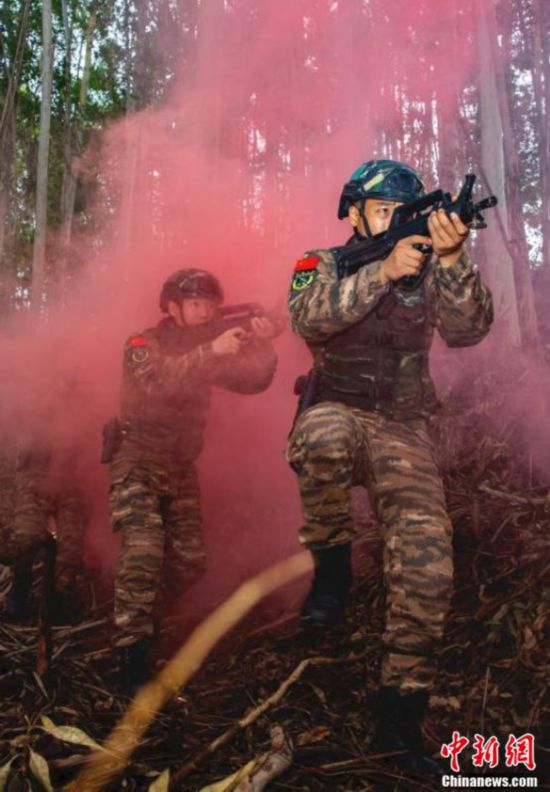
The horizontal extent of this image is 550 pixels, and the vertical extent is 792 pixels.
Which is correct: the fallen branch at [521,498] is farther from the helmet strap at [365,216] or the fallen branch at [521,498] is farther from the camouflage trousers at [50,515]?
the camouflage trousers at [50,515]

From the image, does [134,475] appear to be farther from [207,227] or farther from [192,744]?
[207,227]

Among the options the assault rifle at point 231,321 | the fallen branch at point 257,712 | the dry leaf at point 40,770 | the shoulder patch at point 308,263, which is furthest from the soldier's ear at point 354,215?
the dry leaf at point 40,770

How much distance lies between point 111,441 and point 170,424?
360 millimetres

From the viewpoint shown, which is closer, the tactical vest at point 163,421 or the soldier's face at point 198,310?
the tactical vest at point 163,421

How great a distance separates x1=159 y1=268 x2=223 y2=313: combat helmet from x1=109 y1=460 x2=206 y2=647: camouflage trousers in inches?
43.5

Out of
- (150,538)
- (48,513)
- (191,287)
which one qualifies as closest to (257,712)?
(150,538)

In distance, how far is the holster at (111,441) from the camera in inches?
150

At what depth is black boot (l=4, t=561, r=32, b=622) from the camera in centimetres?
406

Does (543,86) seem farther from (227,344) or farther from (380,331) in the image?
(380,331)

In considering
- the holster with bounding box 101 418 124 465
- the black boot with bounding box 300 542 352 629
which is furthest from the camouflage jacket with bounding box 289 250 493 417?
the holster with bounding box 101 418 124 465

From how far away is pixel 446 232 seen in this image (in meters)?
2.54

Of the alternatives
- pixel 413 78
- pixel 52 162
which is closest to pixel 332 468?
pixel 413 78

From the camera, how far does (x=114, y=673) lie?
123 inches

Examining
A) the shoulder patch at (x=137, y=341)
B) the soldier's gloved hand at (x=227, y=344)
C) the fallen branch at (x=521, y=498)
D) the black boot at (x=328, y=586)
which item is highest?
the shoulder patch at (x=137, y=341)
